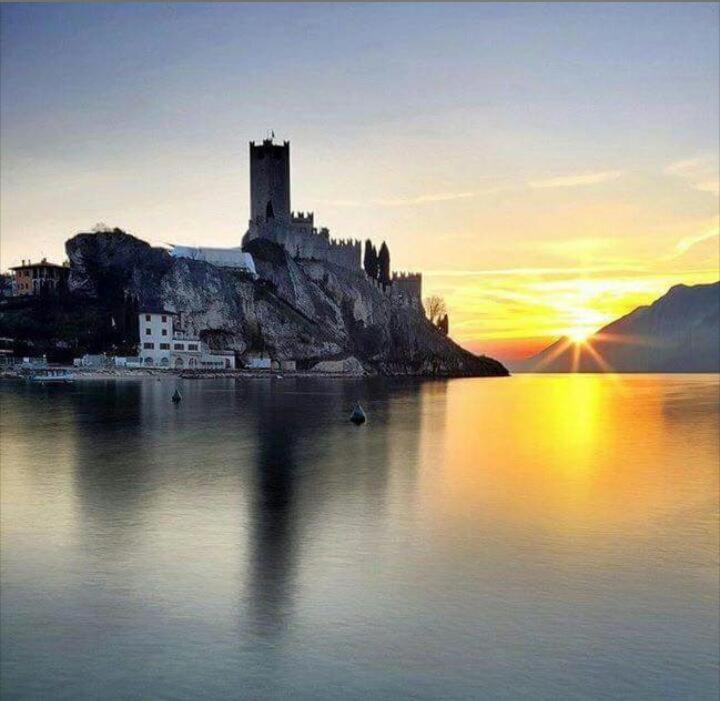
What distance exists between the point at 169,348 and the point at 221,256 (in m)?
38.2

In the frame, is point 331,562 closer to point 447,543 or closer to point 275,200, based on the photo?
point 447,543

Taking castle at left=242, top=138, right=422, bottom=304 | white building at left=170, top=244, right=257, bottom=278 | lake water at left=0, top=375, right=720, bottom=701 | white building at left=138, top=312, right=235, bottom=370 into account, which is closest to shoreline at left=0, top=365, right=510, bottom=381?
white building at left=138, top=312, right=235, bottom=370

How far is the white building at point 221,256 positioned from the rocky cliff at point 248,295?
3118 millimetres

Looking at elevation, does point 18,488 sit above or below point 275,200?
below

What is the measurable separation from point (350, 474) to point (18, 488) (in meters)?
17.3

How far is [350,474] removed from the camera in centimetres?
3712

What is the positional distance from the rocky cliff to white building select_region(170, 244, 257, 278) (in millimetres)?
3118

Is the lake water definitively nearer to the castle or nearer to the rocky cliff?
the rocky cliff

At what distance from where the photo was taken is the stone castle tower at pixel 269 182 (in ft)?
628

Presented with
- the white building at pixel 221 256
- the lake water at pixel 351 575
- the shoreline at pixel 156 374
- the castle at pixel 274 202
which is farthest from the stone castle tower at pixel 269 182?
the lake water at pixel 351 575

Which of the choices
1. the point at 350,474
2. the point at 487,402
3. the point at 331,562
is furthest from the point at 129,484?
the point at 487,402

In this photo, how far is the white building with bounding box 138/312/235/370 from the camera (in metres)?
140

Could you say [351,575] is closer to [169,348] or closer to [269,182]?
[169,348]

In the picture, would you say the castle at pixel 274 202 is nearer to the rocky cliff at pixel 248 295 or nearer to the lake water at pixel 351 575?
the rocky cliff at pixel 248 295
